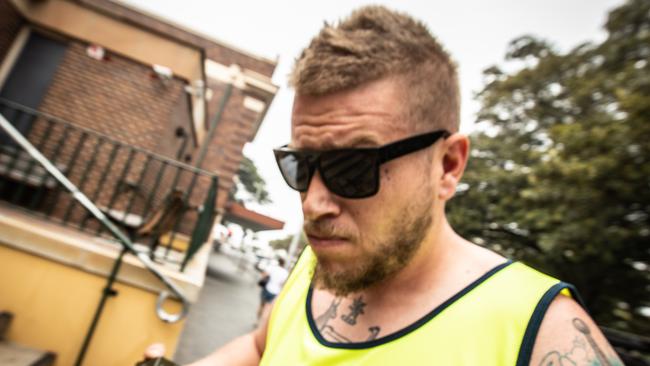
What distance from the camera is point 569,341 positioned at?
0.85 m

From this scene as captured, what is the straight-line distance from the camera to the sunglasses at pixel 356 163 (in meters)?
1.16

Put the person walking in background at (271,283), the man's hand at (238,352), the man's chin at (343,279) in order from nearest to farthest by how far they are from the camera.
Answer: the man's chin at (343,279)
the man's hand at (238,352)
the person walking in background at (271,283)

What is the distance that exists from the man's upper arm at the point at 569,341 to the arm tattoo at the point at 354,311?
0.57 m

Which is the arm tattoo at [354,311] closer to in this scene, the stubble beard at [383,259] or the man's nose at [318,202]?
the stubble beard at [383,259]

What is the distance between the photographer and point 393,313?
1.16 m

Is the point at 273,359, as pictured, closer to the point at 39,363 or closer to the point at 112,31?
the point at 39,363

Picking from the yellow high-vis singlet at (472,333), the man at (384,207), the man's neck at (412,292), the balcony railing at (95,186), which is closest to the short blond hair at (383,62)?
the man at (384,207)

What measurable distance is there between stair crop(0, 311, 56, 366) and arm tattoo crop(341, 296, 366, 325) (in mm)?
3364

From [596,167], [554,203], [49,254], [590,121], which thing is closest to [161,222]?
[49,254]

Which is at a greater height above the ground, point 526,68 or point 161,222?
point 526,68

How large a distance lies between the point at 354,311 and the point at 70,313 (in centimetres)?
358

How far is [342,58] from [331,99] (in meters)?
0.14

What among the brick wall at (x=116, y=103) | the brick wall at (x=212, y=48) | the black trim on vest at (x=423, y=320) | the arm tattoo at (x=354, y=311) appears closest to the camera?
the black trim on vest at (x=423, y=320)

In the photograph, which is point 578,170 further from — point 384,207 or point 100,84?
point 100,84
